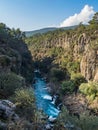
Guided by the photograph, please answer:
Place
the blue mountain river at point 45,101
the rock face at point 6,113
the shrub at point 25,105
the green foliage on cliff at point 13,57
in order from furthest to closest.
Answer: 1. the blue mountain river at point 45,101
2. the green foliage on cliff at point 13,57
3. the shrub at point 25,105
4. the rock face at point 6,113

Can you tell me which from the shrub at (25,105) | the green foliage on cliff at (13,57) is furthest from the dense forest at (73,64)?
the green foliage on cliff at (13,57)

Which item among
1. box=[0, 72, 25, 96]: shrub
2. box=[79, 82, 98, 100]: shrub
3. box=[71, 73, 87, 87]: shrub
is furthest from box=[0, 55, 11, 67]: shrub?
box=[71, 73, 87, 87]: shrub

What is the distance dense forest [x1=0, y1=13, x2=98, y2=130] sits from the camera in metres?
35.7

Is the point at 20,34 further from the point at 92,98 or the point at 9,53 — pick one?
the point at 92,98

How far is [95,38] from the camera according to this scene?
395ft

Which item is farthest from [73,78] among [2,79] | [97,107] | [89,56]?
[2,79]

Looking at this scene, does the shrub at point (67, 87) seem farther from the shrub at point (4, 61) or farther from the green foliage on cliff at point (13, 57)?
the shrub at point (4, 61)

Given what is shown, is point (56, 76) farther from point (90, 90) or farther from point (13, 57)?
point (13, 57)

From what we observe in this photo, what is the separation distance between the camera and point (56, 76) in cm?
11225

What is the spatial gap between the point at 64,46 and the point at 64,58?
49.6 ft

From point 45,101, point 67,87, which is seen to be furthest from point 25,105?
point 67,87

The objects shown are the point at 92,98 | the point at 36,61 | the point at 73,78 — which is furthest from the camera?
the point at 36,61

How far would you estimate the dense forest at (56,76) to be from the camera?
3572cm

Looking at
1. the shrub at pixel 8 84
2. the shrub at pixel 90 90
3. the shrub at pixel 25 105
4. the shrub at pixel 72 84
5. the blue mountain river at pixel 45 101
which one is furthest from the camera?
the shrub at pixel 72 84
